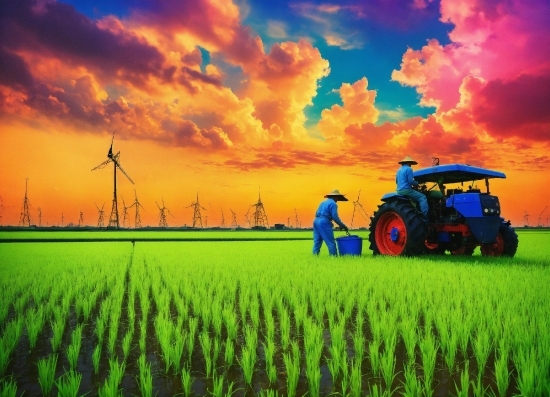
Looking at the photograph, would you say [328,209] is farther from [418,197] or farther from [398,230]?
[418,197]

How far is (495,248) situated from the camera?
877cm

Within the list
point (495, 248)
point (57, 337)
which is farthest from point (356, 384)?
point (495, 248)

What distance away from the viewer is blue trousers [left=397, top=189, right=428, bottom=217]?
765 centimetres

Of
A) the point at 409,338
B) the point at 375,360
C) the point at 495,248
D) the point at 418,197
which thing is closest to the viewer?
the point at 375,360

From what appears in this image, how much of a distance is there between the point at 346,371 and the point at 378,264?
16.0ft

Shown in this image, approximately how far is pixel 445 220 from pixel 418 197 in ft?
2.20

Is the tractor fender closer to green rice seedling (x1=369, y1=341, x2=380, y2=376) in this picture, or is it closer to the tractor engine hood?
the tractor engine hood

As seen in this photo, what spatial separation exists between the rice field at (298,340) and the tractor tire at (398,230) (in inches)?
69.9

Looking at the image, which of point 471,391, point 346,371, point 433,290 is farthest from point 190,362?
point 433,290

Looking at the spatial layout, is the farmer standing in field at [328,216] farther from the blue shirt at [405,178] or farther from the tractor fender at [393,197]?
the blue shirt at [405,178]

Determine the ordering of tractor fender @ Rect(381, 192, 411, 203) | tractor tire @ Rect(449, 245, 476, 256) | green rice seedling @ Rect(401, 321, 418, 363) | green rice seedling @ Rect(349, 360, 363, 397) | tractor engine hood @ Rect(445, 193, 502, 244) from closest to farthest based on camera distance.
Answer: green rice seedling @ Rect(349, 360, 363, 397), green rice seedling @ Rect(401, 321, 418, 363), tractor engine hood @ Rect(445, 193, 502, 244), tractor fender @ Rect(381, 192, 411, 203), tractor tire @ Rect(449, 245, 476, 256)

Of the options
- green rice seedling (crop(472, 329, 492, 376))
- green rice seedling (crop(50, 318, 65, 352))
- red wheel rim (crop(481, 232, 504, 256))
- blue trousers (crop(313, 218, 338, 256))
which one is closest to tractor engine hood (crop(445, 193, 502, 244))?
red wheel rim (crop(481, 232, 504, 256))

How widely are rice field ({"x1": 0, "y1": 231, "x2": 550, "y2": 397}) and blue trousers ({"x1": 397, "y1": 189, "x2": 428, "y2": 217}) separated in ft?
6.71

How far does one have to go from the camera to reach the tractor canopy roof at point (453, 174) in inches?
303
